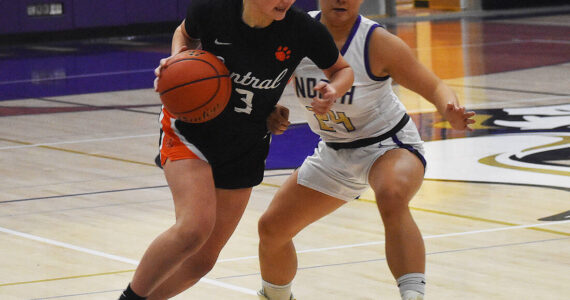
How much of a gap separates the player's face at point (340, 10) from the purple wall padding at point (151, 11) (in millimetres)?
14599

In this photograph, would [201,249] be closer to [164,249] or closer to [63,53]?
[164,249]

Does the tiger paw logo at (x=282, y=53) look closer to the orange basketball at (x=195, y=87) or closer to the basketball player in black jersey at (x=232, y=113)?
the basketball player in black jersey at (x=232, y=113)

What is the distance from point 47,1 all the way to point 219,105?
14669 millimetres

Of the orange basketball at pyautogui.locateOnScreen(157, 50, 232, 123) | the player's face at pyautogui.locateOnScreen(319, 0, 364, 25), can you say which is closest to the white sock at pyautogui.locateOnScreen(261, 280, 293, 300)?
the orange basketball at pyautogui.locateOnScreen(157, 50, 232, 123)

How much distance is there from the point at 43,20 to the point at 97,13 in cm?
90

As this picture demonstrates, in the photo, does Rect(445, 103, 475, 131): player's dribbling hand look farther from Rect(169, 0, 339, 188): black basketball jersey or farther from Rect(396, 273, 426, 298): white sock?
Rect(396, 273, 426, 298): white sock

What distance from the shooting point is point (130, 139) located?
8.64m

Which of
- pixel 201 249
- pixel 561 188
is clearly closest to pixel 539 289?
pixel 201 249

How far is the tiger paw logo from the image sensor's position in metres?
3.59

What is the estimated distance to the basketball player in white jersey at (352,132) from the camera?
390 cm

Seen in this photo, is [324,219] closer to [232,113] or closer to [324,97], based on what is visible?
[232,113]

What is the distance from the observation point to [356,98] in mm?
3932

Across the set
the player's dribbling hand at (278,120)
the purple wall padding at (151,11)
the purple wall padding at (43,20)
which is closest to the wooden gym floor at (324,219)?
the player's dribbling hand at (278,120)

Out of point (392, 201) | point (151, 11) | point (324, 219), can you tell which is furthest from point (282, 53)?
point (151, 11)
